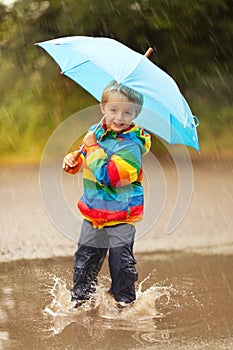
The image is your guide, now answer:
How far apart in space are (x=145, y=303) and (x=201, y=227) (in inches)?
92.1

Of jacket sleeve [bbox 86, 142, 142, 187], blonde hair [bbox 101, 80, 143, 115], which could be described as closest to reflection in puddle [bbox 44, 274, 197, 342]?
jacket sleeve [bbox 86, 142, 142, 187]

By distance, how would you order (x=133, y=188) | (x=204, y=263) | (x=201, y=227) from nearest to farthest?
1. (x=133, y=188)
2. (x=204, y=263)
3. (x=201, y=227)

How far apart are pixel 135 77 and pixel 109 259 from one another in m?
1.11

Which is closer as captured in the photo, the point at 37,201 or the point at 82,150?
the point at 82,150

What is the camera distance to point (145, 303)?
4.88m

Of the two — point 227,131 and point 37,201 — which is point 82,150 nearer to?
point 37,201

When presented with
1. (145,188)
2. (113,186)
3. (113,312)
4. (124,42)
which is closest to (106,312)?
(113,312)

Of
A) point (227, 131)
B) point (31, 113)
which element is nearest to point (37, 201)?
point (31, 113)

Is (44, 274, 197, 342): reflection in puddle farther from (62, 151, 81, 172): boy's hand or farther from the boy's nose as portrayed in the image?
the boy's nose

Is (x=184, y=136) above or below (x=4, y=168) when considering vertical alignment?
above

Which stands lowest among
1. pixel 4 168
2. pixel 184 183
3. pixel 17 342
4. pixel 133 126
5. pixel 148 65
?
pixel 4 168

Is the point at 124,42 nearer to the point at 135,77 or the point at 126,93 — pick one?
the point at 126,93

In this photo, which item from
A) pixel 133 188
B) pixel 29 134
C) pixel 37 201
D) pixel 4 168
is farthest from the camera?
pixel 29 134

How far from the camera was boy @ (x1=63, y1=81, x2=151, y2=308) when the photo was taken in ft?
14.8
